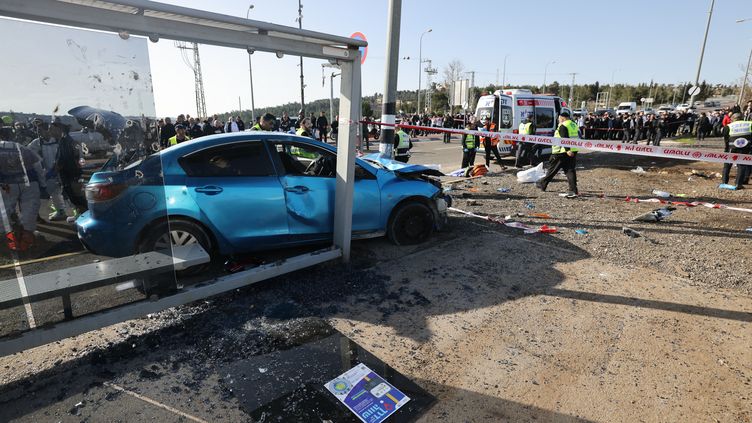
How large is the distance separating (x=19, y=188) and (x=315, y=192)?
2569 mm

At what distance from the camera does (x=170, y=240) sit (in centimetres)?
368

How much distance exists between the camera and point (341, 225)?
4.71 metres

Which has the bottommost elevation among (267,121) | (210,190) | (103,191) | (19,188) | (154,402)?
(154,402)

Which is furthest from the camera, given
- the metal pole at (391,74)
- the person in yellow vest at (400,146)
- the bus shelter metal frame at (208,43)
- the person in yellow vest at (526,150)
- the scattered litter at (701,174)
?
the person in yellow vest at (526,150)

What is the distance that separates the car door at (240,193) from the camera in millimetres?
4125

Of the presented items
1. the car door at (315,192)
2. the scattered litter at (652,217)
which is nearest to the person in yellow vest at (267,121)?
the car door at (315,192)

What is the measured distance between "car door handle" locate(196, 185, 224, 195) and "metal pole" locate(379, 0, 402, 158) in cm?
396

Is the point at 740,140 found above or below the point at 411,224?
above

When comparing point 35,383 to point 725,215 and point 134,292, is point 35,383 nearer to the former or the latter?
point 134,292

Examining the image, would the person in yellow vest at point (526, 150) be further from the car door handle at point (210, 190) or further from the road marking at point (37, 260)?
the road marking at point (37, 260)

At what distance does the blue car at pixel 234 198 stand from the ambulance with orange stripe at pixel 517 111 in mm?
10619

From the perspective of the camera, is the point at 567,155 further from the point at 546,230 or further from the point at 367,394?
the point at 367,394

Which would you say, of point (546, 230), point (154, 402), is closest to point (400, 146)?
point (546, 230)

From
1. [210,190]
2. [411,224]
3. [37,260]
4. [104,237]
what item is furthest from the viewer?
[411,224]
